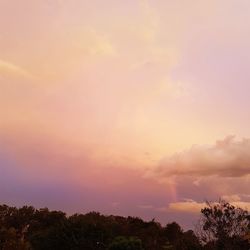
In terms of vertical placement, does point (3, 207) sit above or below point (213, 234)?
above

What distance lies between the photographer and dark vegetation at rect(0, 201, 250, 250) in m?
33.2

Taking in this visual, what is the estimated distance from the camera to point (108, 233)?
152 ft

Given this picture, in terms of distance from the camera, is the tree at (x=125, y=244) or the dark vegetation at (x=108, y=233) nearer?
the dark vegetation at (x=108, y=233)

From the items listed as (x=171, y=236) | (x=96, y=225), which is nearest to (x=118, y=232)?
(x=96, y=225)

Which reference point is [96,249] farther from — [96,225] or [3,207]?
[3,207]

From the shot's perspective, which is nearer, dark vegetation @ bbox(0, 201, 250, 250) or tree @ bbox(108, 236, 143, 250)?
dark vegetation @ bbox(0, 201, 250, 250)

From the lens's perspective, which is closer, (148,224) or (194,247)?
(194,247)

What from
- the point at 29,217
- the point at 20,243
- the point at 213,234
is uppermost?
the point at 29,217

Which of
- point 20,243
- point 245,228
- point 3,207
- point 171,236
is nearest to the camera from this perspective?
point 20,243

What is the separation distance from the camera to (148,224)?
65.5 meters

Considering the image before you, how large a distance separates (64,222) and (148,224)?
20065 mm

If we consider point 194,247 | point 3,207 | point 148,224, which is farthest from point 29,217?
point 194,247

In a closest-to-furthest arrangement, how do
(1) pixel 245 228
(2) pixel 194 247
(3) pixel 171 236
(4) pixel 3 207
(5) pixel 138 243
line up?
(1) pixel 245 228 < (2) pixel 194 247 < (5) pixel 138 243 < (3) pixel 171 236 < (4) pixel 3 207

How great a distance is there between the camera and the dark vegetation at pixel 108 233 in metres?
33.2
